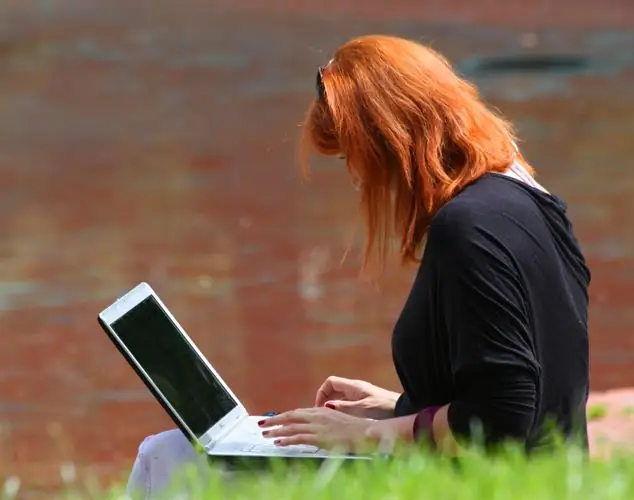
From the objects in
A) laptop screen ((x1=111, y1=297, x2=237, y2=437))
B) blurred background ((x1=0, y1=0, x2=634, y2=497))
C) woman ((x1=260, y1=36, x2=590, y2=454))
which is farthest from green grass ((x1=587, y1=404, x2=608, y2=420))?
laptop screen ((x1=111, y1=297, x2=237, y2=437))

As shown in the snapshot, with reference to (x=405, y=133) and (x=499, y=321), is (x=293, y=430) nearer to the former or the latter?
A: (x=499, y=321)

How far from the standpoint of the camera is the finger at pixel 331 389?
3.44m

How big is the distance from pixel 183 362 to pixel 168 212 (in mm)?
7360

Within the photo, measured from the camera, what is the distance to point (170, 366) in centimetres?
335

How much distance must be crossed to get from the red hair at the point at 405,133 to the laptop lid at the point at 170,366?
57cm

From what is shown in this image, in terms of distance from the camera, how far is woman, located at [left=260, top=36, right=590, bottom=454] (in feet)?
9.29

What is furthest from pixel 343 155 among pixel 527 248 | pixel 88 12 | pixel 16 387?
pixel 88 12

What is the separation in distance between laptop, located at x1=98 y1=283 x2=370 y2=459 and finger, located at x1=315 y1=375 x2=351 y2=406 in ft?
0.58

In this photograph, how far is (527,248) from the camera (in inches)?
115

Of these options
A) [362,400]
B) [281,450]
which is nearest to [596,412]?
[362,400]

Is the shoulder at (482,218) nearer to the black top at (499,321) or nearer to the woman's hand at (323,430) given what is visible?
the black top at (499,321)

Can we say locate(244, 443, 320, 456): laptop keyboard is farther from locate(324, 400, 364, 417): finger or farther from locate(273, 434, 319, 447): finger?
locate(324, 400, 364, 417): finger

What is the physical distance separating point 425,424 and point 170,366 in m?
0.73

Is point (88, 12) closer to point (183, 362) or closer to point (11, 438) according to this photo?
point (11, 438)
